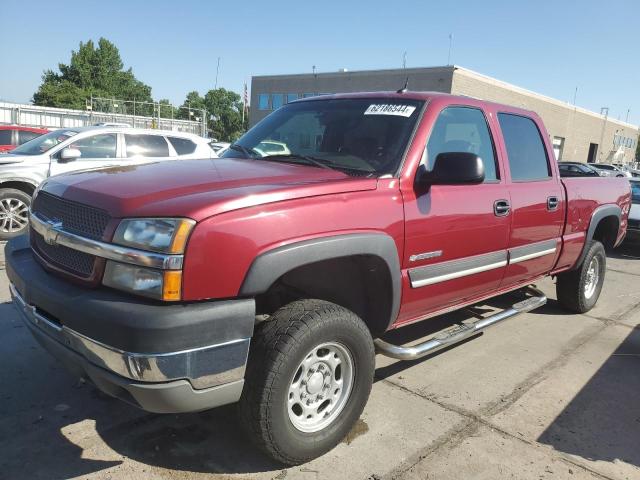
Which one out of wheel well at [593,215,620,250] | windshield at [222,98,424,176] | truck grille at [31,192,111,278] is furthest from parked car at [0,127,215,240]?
wheel well at [593,215,620,250]

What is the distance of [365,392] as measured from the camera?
2885 millimetres

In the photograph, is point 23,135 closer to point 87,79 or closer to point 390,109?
point 390,109

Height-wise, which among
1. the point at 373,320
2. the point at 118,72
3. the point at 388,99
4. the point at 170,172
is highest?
the point at 118,72

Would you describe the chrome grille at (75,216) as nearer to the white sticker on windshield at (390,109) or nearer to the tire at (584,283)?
the white sticker on windshield at (390,109)

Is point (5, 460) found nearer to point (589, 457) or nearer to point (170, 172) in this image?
point (170, 172)

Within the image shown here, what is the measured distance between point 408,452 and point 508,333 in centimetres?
249

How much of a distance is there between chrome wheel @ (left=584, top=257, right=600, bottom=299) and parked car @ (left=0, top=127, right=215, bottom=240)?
5.08 m

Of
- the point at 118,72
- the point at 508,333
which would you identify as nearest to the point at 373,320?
the point at 508,333

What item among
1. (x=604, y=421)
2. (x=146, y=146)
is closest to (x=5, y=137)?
(x=146, y=146)

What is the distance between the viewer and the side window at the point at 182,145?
9.06m

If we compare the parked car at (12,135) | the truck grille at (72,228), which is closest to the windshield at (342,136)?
the truck grille at (72,228)

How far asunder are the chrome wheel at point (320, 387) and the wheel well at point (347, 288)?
0.37 metres

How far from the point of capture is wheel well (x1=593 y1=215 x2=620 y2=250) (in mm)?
5676

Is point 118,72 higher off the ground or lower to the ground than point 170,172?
higher
